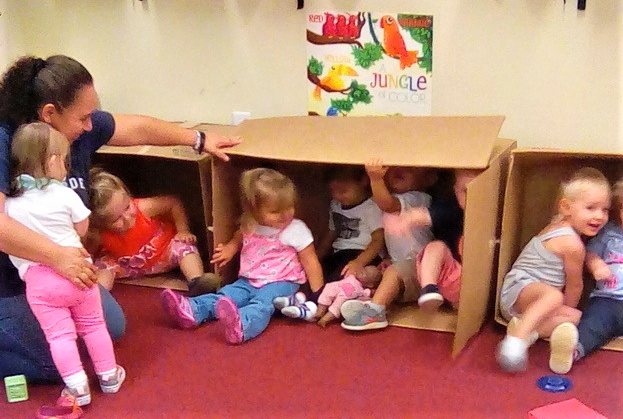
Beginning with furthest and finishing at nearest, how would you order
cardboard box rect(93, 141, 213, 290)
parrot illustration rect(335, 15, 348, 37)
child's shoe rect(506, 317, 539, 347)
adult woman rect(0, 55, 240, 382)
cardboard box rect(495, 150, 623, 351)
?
cardboard box rect(93, 141, 213, 290) < parrot illustration rect(335, 15, 348, 37) < cardboard box rect(495, 150, 623, 351) < child's shoe rect(506, 317, 539, 347) < adult woman rect(0, 55, 240, 382)

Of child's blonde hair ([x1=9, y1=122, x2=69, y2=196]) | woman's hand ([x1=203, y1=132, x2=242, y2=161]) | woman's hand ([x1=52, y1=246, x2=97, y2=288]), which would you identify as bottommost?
woman's hand ([x1=52, y1=246, x2=97, y2=288])

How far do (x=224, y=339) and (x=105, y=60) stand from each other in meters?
1.12

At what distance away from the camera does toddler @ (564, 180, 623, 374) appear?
1721 millimetres

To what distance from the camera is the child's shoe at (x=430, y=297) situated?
70.3 inches

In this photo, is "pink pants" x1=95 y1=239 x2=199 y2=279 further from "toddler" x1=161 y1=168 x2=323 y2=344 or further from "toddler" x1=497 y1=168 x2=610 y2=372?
"toddler" x1=497 y1=168 x2=610 y2=372

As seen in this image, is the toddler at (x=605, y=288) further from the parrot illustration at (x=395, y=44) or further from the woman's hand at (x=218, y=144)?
the woman's hand at (x=218, y=144)

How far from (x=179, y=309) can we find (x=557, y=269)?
93 centimetres

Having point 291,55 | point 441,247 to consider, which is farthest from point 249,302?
point 291,55

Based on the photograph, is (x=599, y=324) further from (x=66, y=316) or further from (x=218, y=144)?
(x=66, y=316)

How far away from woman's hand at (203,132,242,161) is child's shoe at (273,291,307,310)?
39 cm

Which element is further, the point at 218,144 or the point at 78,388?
the point at 218,144

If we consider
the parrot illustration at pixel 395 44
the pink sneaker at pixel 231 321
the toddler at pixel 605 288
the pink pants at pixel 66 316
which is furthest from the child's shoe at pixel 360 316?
the parrot illustration at pixel 395 44

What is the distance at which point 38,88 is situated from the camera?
63.2 inches

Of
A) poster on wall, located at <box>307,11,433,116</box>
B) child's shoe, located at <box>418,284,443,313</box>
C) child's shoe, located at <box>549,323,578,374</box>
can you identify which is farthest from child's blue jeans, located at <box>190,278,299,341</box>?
child's shoe, located at <box>549,323,578,374</box>
